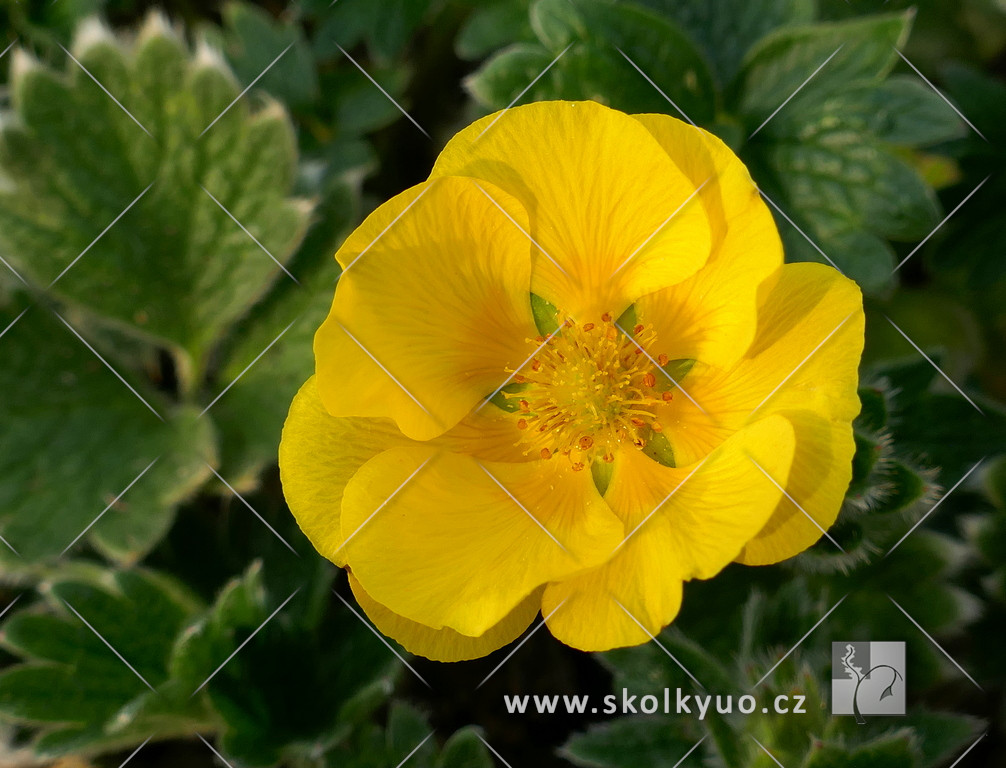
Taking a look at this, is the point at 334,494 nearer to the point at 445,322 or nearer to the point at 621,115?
the point at 445,322

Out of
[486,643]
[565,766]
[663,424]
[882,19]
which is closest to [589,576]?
[486,643]

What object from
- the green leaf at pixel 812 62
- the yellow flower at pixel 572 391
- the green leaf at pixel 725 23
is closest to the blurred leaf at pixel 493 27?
the green leaf at pixel 725 23

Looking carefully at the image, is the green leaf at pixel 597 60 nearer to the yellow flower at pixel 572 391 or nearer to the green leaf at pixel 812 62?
the green leaf at pixel 812 62

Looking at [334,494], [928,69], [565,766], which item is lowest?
[565,766]

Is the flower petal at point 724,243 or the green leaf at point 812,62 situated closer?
the flower petal at point 724,243

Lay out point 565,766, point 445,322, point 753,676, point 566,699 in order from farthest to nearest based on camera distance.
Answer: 1. point 565,766
2. point 566,699
3. point 753,676
4. point 445,322

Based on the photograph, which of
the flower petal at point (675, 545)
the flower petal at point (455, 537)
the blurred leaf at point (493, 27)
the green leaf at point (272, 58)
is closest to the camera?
the flower petal at point (675, 545)
